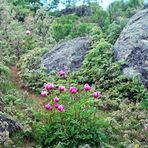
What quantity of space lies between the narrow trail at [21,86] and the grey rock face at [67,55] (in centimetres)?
97

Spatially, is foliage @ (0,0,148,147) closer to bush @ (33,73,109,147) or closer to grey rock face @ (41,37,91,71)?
bush @ (33,73,109,147)

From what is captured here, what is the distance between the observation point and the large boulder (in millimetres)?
11024

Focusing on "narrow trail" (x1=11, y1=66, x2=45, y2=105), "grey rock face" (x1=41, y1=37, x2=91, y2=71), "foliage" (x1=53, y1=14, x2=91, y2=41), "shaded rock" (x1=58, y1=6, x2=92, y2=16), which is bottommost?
"narrow trail" (x1=11, y1=66, x2=45, y2=105)

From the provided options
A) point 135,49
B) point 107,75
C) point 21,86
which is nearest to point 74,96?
point 107,75

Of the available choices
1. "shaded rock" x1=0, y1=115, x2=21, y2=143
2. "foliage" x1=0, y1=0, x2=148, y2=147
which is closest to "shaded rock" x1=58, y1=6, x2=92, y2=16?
"foliage" x1=0, y1=0, x2=148, y2=147

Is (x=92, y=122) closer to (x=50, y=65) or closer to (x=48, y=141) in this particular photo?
(x=48, y=141)

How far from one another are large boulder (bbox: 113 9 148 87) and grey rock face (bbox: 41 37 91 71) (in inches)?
52.4

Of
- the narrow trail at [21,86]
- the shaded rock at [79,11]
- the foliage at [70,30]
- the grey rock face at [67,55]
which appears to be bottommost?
the narrow trail at [21,86]

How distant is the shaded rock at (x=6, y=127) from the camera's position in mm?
6816

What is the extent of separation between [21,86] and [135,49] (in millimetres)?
3496

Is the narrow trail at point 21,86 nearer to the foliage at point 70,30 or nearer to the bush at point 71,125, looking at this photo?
the bush at point 71,125

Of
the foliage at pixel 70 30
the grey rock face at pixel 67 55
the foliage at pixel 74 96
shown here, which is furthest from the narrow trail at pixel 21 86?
the foliage at pixel 70 30

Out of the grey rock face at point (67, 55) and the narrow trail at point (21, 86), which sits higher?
the grey rock face at point (67, 55)

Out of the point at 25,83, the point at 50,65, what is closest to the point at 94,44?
the point at 50,65
